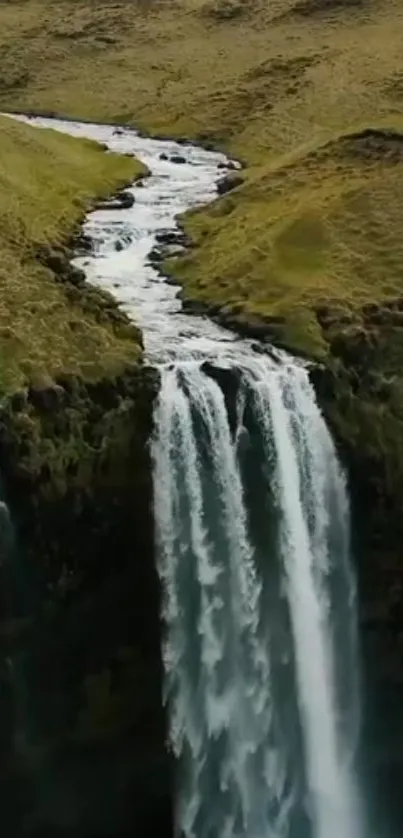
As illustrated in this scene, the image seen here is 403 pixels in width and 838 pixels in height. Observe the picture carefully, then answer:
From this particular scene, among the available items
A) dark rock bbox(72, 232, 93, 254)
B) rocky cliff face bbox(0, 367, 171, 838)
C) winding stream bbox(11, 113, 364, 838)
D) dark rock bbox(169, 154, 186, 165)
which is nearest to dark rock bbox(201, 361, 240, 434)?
winding stream bbox(11, 113, 364, 838)

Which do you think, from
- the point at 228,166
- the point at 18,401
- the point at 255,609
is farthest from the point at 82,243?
the point at 228,166

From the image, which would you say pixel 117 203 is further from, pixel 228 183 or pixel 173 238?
pixel 173 238

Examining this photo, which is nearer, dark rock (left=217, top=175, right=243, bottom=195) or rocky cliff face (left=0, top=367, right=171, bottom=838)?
rocky cliff face (left=0, top=367, right=171, bottom=838)

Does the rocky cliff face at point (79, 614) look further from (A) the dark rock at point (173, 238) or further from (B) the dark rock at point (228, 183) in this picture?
(B) the dark rock at point (228, 183)

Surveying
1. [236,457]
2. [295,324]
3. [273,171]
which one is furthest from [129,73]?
[236,457]

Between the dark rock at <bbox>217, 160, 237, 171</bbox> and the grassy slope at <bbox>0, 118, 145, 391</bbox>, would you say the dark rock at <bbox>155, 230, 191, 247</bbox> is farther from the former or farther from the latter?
the dark rock at <bbox>217, 160, 237, 171</bbox>

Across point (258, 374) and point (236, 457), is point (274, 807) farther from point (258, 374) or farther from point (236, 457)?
point (258, 374)
